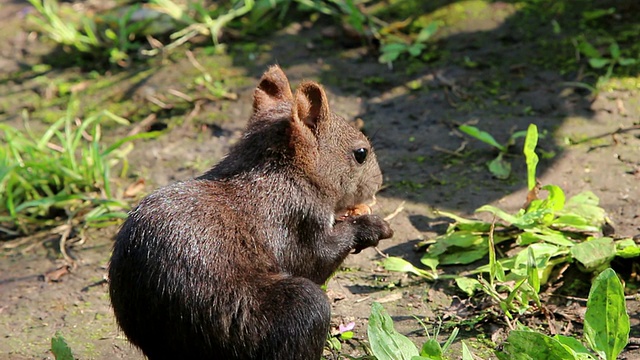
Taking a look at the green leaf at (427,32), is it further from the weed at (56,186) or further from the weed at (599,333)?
the weed at (599,333)

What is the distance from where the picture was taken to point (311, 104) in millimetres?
3914

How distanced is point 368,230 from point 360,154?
419mm

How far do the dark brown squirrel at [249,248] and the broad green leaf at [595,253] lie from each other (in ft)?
2.98

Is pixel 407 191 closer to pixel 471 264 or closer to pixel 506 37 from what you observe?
pixel 471 264

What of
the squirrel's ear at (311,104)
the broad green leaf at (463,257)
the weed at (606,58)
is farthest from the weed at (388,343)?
the weed at (606,58)

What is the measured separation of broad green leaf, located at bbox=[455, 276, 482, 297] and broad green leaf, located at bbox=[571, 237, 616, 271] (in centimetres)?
46

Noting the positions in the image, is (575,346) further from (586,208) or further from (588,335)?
(586,208)

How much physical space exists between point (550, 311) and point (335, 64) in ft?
10.2

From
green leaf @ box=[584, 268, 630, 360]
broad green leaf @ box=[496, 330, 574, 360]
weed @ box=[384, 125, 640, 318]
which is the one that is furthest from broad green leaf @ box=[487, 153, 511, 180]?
broad green leaf @ box=[496, 330, 574, 360]

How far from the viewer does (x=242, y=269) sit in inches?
130

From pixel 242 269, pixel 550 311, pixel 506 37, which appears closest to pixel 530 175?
pixel 550 311

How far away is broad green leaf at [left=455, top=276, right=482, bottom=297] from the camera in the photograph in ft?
13.3

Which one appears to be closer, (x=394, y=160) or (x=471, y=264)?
(x=471, y=264)

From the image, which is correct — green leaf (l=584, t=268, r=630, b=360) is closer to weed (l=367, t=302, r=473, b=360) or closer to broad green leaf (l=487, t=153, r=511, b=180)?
weed (l=367, t=302, r=473, b=360)
